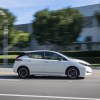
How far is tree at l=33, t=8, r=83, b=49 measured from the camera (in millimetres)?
45188

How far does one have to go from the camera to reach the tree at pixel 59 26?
45188mm

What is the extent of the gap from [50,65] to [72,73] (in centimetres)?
122

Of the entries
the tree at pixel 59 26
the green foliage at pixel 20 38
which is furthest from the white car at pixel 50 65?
the green foliage at pixel 20 38

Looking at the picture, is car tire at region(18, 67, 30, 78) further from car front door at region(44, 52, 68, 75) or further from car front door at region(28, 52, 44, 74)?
car front door at region(44, 52, 68, 75)

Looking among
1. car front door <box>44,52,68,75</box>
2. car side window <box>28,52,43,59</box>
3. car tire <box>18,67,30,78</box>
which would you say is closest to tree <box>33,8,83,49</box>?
car side window <box>28,52,43,59</box>

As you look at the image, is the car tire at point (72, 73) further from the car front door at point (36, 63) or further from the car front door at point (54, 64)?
the car front door at point (36, 63)

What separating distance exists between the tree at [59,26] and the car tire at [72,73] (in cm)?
2590

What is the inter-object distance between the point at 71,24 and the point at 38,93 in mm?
32942

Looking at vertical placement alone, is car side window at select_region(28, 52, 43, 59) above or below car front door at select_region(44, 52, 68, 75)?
above

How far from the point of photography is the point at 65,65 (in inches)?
755

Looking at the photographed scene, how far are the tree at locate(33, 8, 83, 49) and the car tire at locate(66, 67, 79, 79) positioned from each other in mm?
25902

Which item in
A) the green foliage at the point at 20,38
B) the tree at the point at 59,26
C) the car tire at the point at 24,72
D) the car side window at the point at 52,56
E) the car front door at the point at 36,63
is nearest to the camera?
the car side window at the point at 52,56

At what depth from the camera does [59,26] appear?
45000 mm

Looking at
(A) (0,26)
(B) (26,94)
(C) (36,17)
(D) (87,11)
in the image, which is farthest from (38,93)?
(D) (87,11)
